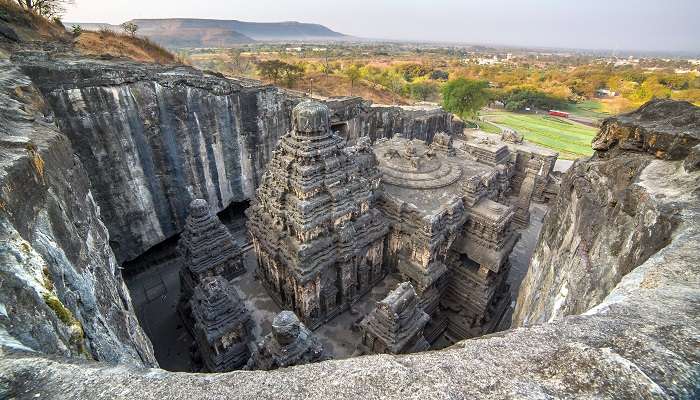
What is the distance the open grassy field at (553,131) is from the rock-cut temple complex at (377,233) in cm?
2960

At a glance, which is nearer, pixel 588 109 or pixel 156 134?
pixel 156 134

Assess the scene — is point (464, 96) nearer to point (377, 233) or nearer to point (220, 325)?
point (377, 233)

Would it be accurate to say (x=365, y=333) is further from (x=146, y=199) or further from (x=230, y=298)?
(x=146, y=199)

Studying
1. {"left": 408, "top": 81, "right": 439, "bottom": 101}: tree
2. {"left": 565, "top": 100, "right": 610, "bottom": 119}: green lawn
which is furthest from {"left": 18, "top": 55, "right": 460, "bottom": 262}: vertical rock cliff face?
{"left": 565, "top": 100, "right": 610, "bottom": 119}: green lawn

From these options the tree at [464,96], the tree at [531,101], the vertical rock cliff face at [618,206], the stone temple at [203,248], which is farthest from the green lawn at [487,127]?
the stone temple at [203,248]

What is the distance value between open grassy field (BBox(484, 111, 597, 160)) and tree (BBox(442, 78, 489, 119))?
347 inches

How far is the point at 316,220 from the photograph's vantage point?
11.0m

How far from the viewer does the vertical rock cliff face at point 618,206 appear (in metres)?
4.29

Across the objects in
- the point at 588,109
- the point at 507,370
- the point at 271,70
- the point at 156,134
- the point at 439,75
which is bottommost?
the point at 588,109

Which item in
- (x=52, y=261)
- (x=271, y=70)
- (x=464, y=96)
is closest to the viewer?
(x=52, y=261)

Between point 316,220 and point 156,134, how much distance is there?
1043cm

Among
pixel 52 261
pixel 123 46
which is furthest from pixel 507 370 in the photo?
pixel 123 46

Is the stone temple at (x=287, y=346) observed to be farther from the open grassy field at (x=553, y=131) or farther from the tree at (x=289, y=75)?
the tree at (x=289, y=75)

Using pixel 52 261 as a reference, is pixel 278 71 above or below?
below
